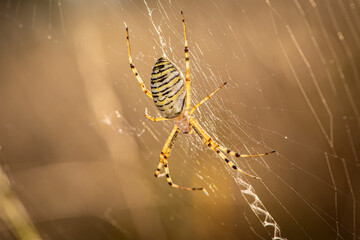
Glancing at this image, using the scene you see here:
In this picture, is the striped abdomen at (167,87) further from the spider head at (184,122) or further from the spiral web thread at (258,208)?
the spiral web thread at (258,208)

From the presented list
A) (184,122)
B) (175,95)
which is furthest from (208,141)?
(175,95)

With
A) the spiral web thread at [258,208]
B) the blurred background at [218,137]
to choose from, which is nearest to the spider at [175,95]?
the blurred background at [218,137]

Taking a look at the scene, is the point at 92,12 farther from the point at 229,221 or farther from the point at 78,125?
the point at 229,221

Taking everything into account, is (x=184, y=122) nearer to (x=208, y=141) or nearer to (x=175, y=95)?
(x=208, y=141)

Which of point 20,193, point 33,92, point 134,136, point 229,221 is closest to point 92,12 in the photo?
point 33,92

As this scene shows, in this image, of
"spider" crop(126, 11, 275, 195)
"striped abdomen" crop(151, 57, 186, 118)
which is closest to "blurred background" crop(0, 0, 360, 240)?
"spider" crop(126, 11, 275, 195)

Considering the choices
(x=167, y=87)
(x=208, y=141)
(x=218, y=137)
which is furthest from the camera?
(x=218, y=137)
